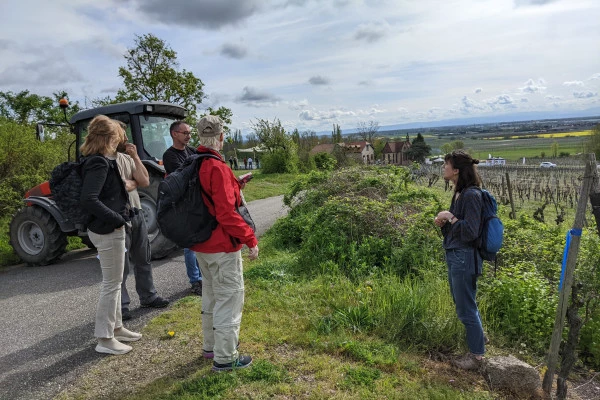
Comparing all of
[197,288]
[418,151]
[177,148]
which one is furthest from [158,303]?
[418,151]

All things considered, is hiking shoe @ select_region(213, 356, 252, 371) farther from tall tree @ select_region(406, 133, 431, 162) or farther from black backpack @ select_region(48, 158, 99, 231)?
tall tree @ select_region(406, 133, 431, 162)

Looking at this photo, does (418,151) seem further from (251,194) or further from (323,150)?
(251,194)

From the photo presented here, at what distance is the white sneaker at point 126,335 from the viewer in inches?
159

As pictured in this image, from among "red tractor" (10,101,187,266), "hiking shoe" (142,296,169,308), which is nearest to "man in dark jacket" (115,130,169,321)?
"hiking shoe" (142,296,169,308)

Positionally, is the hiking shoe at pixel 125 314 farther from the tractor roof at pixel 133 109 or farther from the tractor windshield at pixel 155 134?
the tractor roof at pixel 133 109

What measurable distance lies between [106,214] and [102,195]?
0.95 feet

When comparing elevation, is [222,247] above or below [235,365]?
above

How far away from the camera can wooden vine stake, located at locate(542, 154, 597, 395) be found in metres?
3.04

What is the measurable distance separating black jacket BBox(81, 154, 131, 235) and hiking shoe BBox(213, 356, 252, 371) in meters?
1.53

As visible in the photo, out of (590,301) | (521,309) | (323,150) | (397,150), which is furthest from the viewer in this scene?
(397,150)

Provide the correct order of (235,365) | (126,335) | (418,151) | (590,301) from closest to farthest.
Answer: (235,365) < (126,335) < (590,301) < (418,151)

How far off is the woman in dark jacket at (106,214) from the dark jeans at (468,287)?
2.93 meters

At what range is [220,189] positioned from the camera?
127 inches

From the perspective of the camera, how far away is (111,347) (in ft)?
12.7
